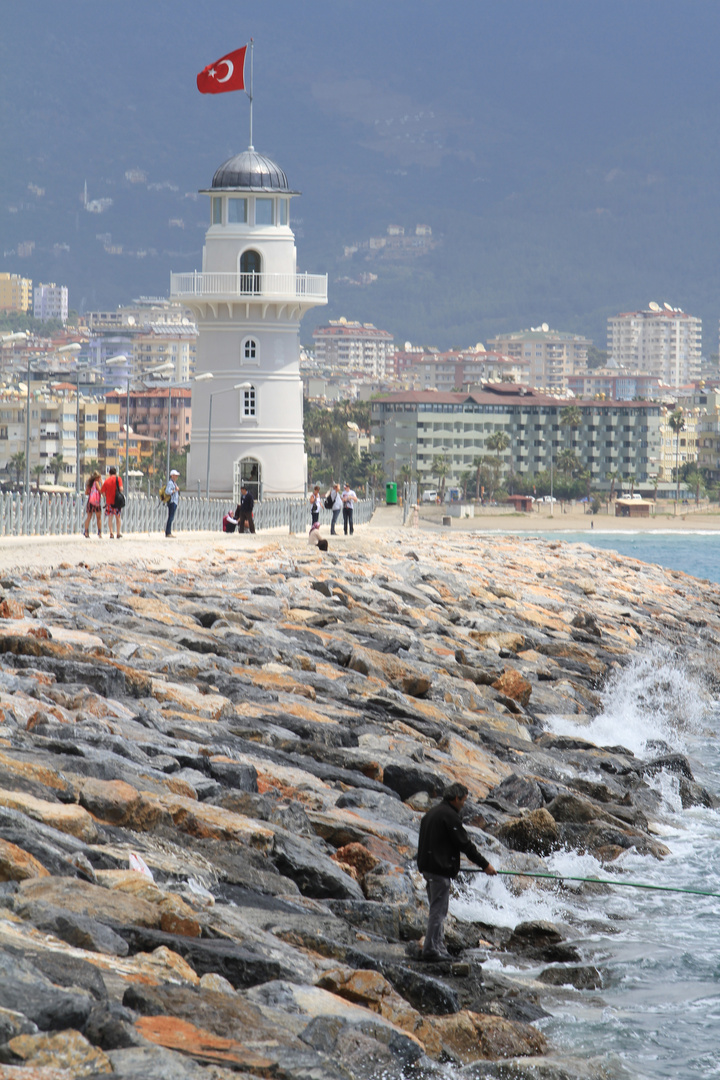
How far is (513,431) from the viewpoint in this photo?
14925 centimetres

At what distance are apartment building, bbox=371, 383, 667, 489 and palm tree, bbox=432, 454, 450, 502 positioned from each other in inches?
32.0

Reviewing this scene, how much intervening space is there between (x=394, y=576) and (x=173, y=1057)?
60.5 ft

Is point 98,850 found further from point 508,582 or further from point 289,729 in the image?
point 508,582

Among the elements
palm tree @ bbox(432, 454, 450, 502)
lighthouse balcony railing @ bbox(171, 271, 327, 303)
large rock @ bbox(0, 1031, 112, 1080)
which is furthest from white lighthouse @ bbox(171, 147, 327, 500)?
palm tree @ bbox(432, 454, 450, 502)

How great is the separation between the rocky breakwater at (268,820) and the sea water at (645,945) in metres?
0.20

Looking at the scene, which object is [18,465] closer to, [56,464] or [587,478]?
[56,464]

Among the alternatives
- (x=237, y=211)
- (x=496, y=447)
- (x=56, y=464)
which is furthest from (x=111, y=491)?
(x=496, y=447)

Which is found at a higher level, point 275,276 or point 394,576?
point 275,276

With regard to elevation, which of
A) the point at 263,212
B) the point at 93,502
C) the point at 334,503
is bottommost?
the point at 334,503

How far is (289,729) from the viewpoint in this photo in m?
11.6

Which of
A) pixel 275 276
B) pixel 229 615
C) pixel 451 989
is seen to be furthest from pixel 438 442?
pixel 451 989

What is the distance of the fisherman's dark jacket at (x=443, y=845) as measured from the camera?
798cm

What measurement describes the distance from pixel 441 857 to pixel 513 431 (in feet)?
469

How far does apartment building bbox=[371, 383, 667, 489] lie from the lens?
143125 mm
